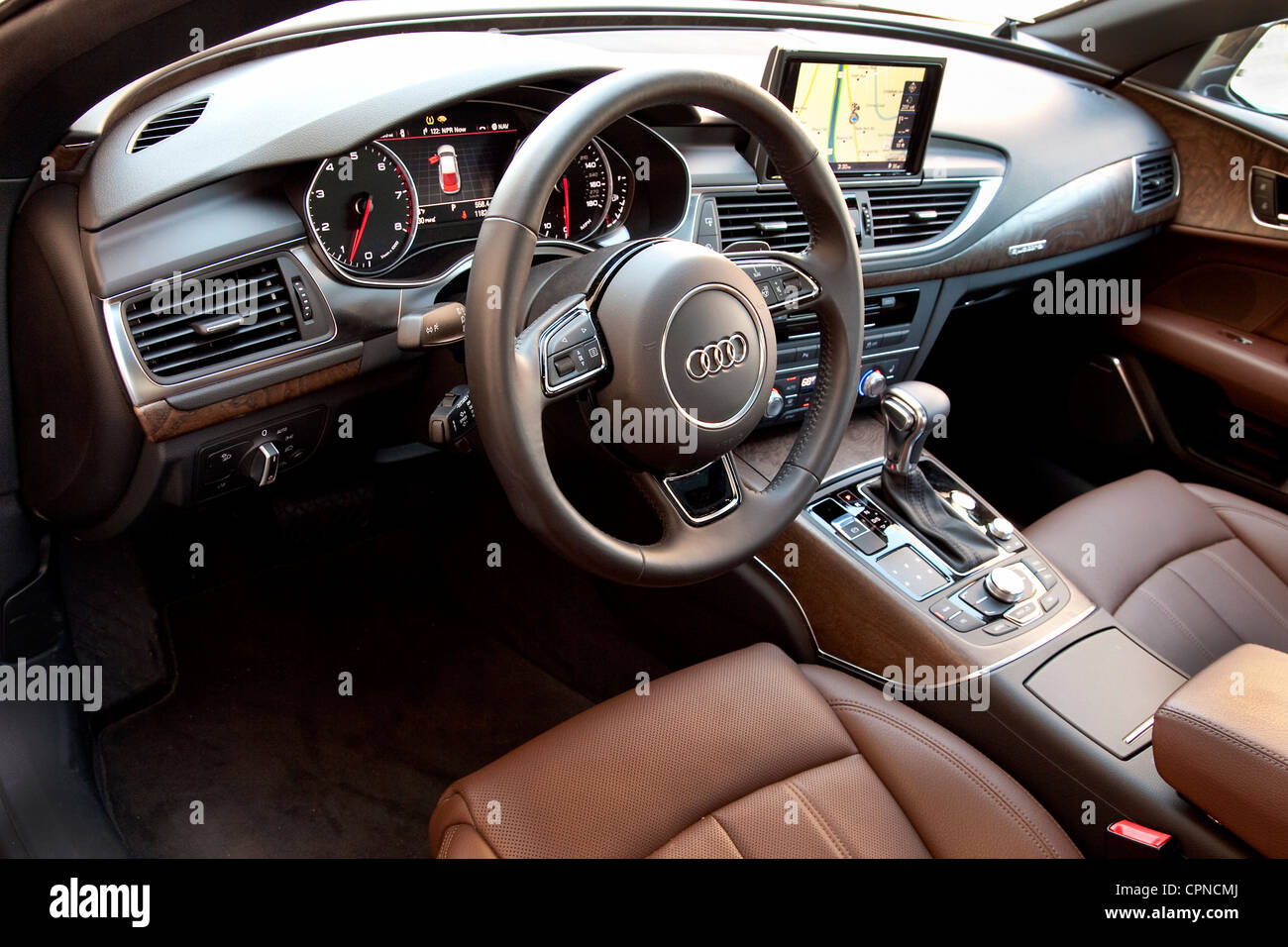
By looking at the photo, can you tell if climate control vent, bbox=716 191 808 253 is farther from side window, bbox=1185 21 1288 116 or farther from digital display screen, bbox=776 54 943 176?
side window, bbox=1185 21 1288 116

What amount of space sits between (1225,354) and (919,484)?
107 cm

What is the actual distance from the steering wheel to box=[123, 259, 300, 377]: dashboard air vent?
1.09ft

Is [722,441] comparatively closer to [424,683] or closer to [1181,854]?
[1181,854]

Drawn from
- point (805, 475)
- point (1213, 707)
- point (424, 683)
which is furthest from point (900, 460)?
point (424, 683)

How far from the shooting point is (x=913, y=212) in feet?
6.38

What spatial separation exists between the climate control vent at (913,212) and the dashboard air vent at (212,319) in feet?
3.64

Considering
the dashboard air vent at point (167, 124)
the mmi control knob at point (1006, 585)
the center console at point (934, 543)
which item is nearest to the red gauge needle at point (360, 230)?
the dashboard air vent at point (167, 124)

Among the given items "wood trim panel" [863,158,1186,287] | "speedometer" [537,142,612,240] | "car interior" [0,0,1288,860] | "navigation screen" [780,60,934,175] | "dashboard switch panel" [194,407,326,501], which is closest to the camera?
"car interior" [0,0,1288,860]

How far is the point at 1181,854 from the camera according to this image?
1227mm

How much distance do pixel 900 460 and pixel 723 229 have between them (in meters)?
0.50

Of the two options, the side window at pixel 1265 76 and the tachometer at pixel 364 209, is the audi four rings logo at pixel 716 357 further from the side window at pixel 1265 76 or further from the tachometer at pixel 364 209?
the side window at pixel 1265 76

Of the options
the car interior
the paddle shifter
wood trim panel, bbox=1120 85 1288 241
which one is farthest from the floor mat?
wood trim panel, bbox=1120 85 1288 241

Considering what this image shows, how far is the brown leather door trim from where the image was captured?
87.3 inches

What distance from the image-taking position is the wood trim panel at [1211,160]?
91.2 inches
